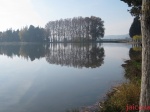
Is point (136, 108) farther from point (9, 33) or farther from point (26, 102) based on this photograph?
point (9, 33)

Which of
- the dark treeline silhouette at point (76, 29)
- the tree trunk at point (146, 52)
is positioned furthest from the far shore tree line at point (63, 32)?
the tree trunk at point (146, 52)

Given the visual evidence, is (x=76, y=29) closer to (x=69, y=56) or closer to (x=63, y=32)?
(x=63, y=32)

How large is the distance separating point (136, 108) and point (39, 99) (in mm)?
6540

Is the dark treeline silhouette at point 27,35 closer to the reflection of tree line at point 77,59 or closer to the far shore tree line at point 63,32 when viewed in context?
the far shore tree line at point 63,32

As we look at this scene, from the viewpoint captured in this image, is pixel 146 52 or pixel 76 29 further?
pixel 76 29

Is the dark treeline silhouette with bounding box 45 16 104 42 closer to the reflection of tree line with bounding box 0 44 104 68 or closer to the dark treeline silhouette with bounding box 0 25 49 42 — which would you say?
the dark treeline silhouette with bounding box 0 25 49 42

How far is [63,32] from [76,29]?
8.22 meters

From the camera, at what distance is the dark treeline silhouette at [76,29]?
391 feet

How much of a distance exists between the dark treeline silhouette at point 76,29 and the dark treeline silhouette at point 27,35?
4303 mm

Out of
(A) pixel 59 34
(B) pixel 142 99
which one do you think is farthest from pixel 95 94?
(A) pixel 59 34

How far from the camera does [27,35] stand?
421 feet

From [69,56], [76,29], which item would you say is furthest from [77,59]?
[76,29]

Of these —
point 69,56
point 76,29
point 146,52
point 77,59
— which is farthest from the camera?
point 76,29

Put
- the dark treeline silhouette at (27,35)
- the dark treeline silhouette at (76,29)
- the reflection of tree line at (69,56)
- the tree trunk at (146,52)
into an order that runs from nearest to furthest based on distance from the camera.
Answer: the tree trunk at (146,52)
the reflection of tree line at (69,56)
the dark treeline silhouette at (76,29)
the dark treeline silhouette at (27,35)
